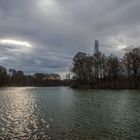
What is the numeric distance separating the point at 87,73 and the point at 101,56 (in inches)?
382

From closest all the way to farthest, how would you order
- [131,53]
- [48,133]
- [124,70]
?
[48,133] < [131,53] < [124,70]

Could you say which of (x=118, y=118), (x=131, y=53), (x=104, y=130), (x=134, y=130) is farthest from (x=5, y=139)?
(x=131, y=53)

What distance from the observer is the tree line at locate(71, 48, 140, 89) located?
388 feet

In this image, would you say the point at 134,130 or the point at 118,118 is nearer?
the point at 134,130

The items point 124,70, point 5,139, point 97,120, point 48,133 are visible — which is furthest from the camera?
point 124,70

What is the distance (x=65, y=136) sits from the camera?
72.5 feet

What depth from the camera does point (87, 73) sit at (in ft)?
426

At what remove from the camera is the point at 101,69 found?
131 meters

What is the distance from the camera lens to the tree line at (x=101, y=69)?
11812 centimetres

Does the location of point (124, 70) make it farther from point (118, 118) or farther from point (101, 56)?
point (118, 118)

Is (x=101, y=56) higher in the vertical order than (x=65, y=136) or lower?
higher

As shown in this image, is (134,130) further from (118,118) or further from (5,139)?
(5,139)

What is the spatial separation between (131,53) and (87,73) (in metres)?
22.8

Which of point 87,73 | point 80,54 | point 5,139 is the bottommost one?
point 5,139
